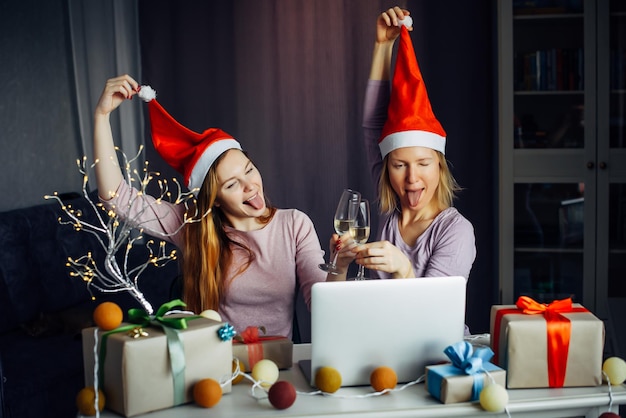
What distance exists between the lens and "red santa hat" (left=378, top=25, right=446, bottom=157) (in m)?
2.06

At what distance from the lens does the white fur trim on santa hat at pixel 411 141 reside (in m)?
2.04

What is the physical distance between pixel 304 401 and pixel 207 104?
3014mm

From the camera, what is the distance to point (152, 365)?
1321 mm

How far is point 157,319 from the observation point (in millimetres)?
1404

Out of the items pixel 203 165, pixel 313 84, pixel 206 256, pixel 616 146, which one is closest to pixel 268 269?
pixel 206 256

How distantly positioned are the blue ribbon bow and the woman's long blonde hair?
722mm

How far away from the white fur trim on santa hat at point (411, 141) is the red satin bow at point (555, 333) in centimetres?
68

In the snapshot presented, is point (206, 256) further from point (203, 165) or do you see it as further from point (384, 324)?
point (384, 324)

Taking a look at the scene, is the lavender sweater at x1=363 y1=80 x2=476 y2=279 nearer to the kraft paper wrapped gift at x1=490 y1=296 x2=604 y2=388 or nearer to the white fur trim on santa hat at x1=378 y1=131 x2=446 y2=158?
the white fur trim on santa hat at x1=378 y1=131 x2=446 y2=158

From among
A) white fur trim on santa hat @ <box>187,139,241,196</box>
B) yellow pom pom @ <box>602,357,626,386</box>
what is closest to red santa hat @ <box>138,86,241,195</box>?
white fur trim on santa hat @ <box>187,139,241,196</box>

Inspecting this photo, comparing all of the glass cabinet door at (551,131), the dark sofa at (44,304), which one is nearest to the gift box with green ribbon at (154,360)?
the dark sofa at (44,304)

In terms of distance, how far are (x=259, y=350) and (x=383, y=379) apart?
0.28 meters

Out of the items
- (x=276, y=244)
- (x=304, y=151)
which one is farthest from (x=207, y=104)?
(x=276, y=244)

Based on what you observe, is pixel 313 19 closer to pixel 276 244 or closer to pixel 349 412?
pixel 276 244
